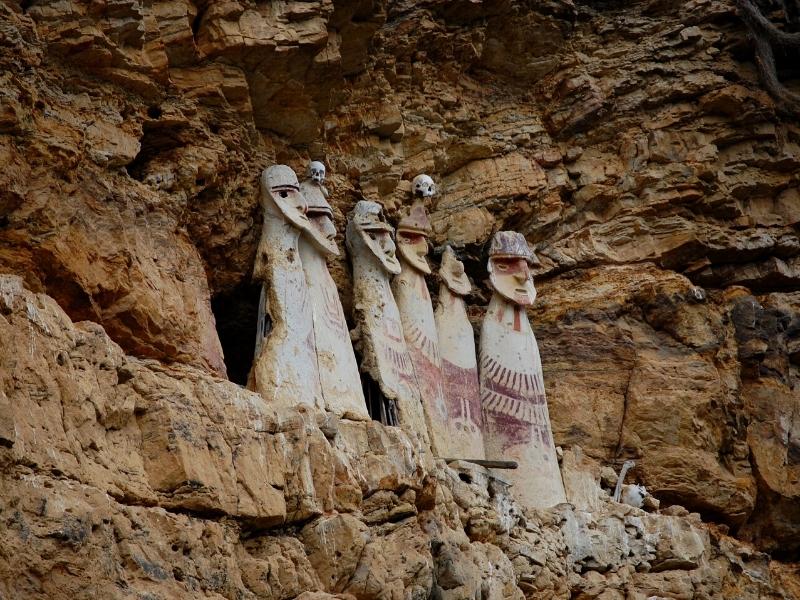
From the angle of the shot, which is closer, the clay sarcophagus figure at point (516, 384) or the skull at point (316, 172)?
the skull at point (316, 172)

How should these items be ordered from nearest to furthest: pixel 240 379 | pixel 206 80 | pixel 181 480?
pixel 181 480 → pixel 206 80 → pixel 240 379

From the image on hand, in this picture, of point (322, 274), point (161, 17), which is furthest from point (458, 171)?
point (161, 17)

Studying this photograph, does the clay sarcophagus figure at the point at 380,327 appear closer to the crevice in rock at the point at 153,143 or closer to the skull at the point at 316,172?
the skull at the point at 316,172

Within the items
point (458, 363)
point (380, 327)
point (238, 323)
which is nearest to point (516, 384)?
point (458, 363)

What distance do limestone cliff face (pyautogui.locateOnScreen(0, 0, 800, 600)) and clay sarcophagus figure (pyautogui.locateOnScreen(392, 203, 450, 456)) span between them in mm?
377

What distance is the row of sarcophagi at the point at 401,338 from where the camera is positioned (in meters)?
9.52

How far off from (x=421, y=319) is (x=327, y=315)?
1128 mm

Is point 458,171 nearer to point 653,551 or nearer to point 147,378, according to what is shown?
point 653,551

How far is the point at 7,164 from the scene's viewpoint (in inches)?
319

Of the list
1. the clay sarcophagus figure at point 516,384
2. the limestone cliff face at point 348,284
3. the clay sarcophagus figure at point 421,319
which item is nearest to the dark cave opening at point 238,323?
the limestone cliff face at point 348,284

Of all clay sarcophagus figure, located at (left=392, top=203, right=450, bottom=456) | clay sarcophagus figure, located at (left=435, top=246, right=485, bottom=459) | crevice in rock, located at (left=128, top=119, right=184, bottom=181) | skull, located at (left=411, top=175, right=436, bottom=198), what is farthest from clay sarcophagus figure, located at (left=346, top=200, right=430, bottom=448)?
crevice in rock, located at (left=128, top=119, right=184, bottom=181)

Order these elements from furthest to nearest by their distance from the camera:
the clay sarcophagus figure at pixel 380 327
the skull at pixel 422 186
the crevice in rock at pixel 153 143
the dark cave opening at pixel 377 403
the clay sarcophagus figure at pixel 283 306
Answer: the skull at pixel 422 186, the clay sarcophagus figure at pixel 380 327, the dark cave opening at pixel 377 403, the crevice in rock at pixel 153 143, the clay sarcophagus figure at pixel 283 306

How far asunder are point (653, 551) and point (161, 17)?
15.1 ft

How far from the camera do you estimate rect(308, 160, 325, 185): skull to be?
10.5 m
